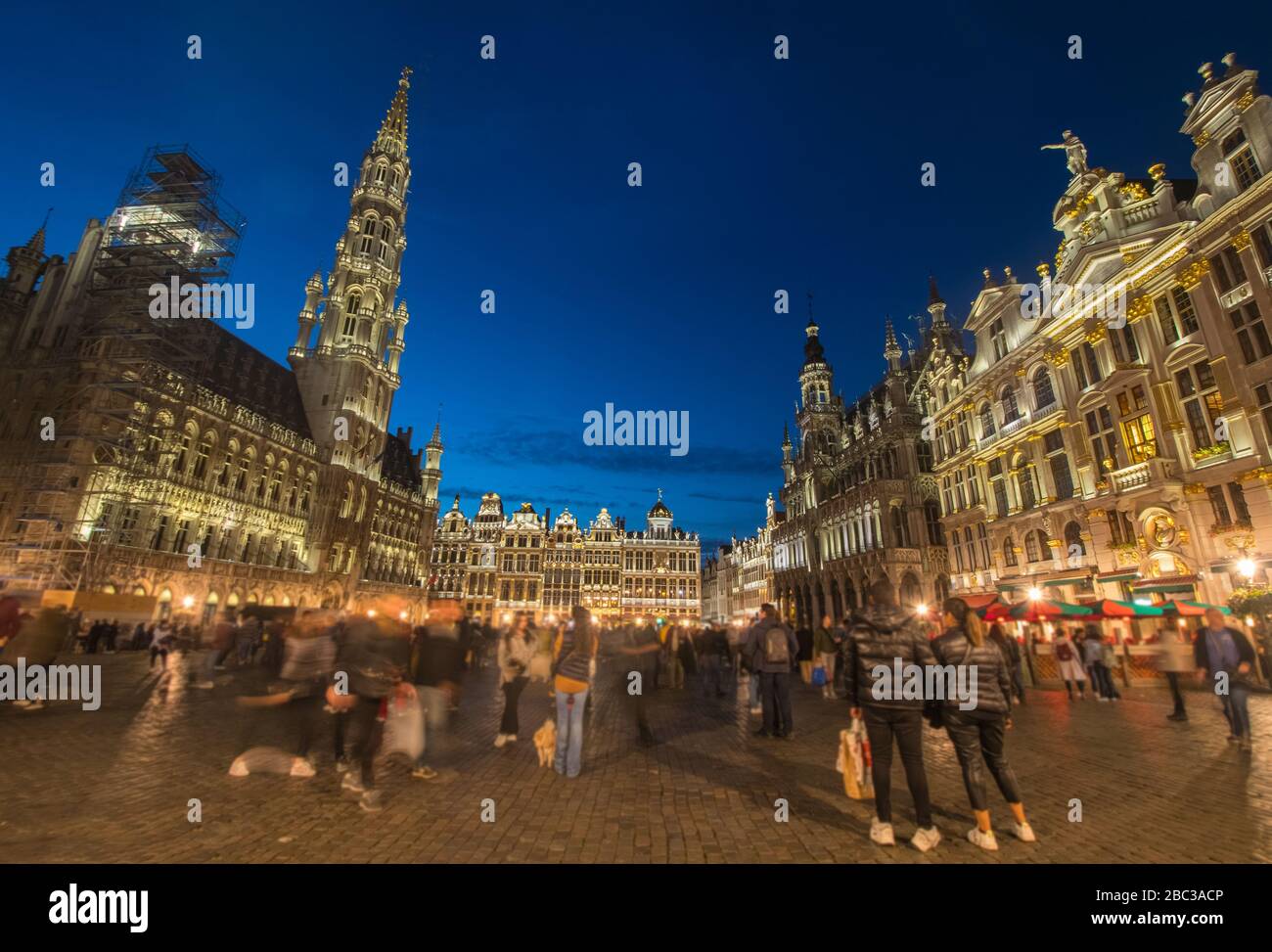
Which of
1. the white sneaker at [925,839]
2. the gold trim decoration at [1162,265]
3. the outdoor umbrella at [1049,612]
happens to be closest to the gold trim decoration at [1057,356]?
the gold trim decoration at [1162,265]

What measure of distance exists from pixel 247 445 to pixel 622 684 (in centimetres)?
4200

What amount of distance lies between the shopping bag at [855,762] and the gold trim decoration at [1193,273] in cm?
2606

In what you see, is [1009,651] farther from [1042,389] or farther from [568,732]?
[1042,389]

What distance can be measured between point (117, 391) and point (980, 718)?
145ft

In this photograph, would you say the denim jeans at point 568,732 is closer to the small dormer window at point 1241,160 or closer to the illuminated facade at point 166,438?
the small dormer window at point 1241,160

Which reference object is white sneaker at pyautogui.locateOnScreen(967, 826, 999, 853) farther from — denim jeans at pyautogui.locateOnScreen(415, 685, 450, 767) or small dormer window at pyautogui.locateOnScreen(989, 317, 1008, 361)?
small dormer window at pyautogui.locateOnScreen(989, 317, 1008, 361)

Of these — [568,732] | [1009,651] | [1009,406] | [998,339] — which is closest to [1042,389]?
[1009,406]

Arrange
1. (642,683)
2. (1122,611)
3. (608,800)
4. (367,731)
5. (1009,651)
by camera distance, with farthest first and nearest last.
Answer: (1122,611), (1009,651), (642,683), (608,800), (367,731)

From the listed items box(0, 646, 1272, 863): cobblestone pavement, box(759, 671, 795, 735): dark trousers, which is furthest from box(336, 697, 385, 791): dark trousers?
box(759, 671, 795, 735): dark trousers

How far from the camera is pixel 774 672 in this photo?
384 inches

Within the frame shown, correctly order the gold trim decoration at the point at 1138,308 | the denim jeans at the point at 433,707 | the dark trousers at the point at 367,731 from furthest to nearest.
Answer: the gold trim decoration at the point at 1138,308
the denim jeans at the point at 433,707
the dark trousers at the point at 367,731

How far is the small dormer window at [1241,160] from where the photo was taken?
66.2 feet

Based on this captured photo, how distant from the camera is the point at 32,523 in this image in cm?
2898
